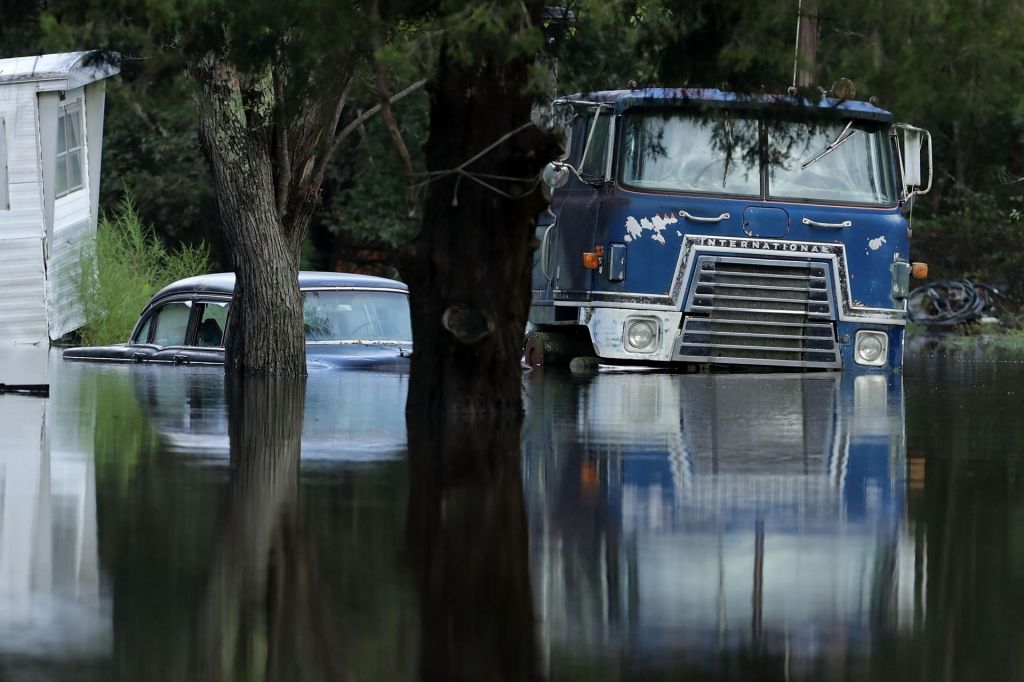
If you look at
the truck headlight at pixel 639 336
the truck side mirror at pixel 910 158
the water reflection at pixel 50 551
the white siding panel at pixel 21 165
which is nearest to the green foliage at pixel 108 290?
the white siding panel at pixel 21 165

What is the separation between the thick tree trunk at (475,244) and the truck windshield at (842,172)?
24.7ft

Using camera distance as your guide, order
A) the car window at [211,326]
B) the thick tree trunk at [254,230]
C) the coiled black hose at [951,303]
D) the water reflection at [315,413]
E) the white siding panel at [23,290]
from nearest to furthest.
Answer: the water reflection at [315,413], the thick tree trunk at [254,230], the car window at [211,326], the white siding panel at [23,290], the coiled black hose at [951,303]

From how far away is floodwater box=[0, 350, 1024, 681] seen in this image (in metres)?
5.23

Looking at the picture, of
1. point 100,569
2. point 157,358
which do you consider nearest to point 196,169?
point 157,358

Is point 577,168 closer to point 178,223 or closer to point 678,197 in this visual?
point 678,197

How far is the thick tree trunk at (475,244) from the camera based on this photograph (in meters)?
11.4

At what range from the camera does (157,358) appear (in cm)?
2034

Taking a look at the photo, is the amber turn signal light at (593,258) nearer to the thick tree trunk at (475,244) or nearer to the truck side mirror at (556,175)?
the truck side mirror at (556,175)

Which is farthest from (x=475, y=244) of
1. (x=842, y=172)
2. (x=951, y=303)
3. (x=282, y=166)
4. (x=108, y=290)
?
(x=951, y=303)

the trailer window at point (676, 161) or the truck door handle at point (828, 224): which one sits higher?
the trailer window at point (676, 161)

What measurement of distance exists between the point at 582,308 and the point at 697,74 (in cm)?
693

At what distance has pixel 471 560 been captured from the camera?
6.68 meters

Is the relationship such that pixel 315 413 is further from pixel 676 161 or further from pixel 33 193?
pixel 33 193

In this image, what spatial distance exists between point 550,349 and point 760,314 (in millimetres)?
2256
